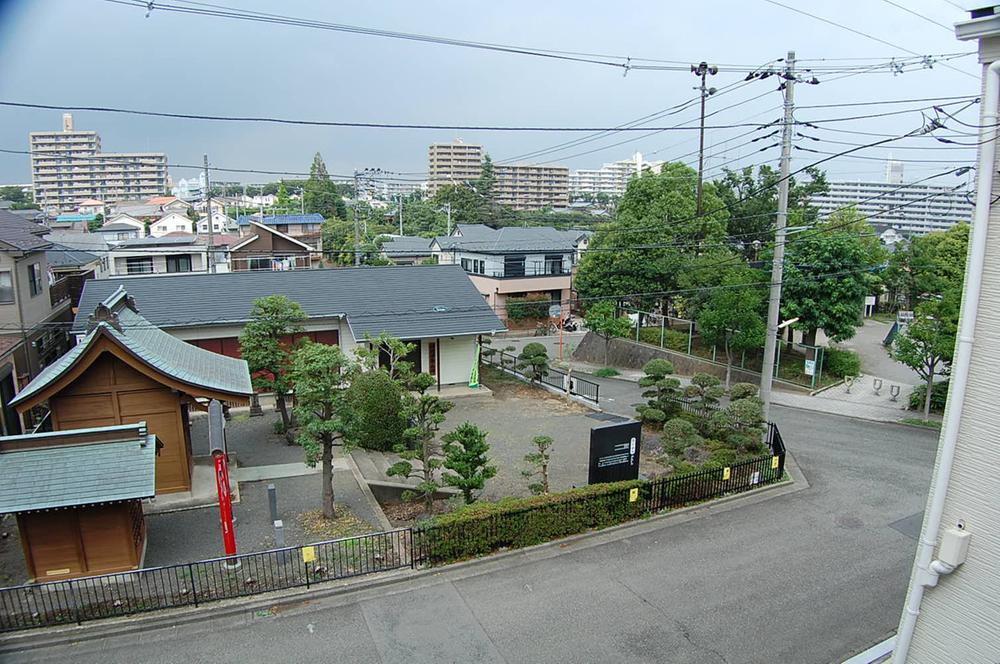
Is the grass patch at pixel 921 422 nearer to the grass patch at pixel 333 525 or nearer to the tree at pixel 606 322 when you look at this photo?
the tree at pixel 606 322

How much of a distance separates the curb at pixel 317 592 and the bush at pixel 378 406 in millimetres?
3585

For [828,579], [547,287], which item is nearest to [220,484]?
[828,579]

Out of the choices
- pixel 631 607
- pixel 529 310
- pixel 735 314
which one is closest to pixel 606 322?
pixel 735 314

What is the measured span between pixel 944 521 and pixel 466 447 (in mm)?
8088

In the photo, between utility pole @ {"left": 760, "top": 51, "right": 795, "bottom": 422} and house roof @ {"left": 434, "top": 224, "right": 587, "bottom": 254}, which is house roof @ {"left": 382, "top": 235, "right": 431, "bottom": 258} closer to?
house roof @ {"left": 434, "top": 224, "right": 587, "bottom": 254}

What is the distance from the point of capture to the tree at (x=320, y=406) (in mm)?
12539

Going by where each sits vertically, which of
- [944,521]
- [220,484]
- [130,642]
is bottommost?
[130,642]

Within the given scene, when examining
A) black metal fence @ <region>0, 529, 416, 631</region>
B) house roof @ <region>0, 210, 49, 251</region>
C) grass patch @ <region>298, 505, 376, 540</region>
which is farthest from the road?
house roof @ <region>0, 210, 49, 251</region>

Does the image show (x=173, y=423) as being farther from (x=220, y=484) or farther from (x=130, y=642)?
(x=130, y=642)

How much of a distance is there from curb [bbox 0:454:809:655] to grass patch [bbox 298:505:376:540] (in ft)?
5.96

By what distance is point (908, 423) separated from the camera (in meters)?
21.7

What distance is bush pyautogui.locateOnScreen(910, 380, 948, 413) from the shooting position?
891 inches

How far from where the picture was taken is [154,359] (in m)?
13.7

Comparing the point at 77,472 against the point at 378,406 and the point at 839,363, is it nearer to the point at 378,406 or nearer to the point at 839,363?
the point at 378,406
